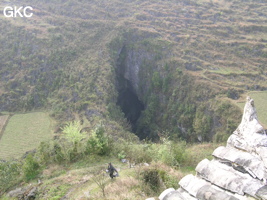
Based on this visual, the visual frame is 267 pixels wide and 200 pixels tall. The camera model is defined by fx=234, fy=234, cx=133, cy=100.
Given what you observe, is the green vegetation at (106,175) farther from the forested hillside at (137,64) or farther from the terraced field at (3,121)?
the terraced field at (3,121)

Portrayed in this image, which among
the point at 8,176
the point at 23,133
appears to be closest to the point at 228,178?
the point at 8,176

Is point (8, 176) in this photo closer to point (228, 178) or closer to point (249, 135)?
point (228, 178)

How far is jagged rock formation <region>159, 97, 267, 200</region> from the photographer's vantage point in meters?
4.38

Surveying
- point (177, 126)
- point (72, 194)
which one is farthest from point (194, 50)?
point (72, 194)

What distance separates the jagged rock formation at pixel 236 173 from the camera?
438cm

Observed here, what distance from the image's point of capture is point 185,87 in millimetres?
39312

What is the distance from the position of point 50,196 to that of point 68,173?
3.18m

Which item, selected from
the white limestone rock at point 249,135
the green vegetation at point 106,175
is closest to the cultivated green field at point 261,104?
the green vegetation at point 106,175

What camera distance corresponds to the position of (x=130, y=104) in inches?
1965

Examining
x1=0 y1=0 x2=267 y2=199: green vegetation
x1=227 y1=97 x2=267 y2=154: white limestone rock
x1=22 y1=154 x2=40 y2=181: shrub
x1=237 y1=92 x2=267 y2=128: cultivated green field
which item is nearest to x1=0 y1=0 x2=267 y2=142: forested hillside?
x1=0 y1=0 x2=267 y2=199: green vegetation

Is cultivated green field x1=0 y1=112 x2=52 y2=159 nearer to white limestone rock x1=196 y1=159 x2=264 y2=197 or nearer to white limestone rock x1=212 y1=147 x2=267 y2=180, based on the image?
white limestone rock x1=196 y1=159 x2=264 y2=197

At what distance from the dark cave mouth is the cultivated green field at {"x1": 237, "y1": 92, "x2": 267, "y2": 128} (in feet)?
70.4

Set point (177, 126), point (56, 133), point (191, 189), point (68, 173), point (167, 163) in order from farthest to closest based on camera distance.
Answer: point (177, 126), point (56, 133), point (68, 173), point (167, 163), point (191, 189)

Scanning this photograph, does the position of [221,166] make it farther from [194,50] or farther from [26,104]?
[194,50]
